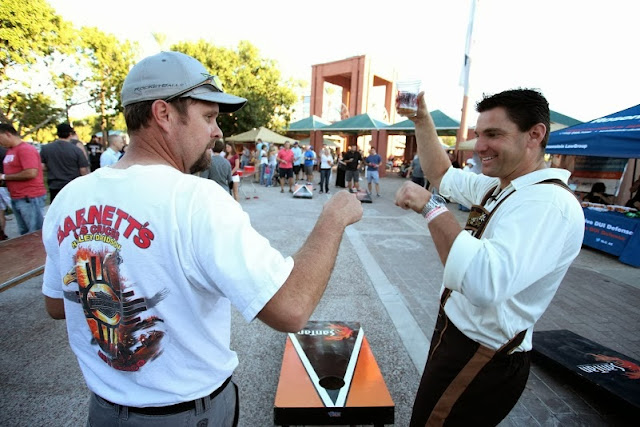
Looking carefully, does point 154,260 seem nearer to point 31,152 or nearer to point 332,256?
point 332,256

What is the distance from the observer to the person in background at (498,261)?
1182 mm

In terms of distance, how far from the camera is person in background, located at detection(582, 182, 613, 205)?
8.56 m

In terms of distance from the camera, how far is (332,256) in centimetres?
106

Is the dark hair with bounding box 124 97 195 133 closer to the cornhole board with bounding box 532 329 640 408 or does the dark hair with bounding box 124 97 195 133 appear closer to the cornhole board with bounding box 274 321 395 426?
the cornhole board with bounding box 274 321 395 426

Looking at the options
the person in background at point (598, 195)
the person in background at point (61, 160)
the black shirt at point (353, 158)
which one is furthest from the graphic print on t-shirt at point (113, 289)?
the black shirt at point (353, 158)

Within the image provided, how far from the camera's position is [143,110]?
112 centimetres

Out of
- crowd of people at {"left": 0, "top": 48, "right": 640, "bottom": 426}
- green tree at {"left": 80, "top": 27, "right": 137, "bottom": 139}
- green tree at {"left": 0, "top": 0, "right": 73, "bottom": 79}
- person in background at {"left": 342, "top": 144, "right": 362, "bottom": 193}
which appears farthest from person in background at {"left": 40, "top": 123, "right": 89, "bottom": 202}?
green tree at {"left": 80, "top": 27, "right": 137, "bottom": 139}

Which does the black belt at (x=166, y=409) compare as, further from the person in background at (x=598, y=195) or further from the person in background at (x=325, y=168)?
the person in background at (x=325, y=168)

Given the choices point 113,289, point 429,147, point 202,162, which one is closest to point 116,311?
point 113,289

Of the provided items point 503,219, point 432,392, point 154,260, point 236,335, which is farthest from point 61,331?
point 503,219

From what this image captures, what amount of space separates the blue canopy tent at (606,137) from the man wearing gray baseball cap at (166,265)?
7459 mm

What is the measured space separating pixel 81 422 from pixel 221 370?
1.96 metres

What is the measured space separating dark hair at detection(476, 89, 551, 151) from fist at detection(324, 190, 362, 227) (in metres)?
0.91

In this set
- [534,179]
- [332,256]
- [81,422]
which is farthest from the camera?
[81,422]
